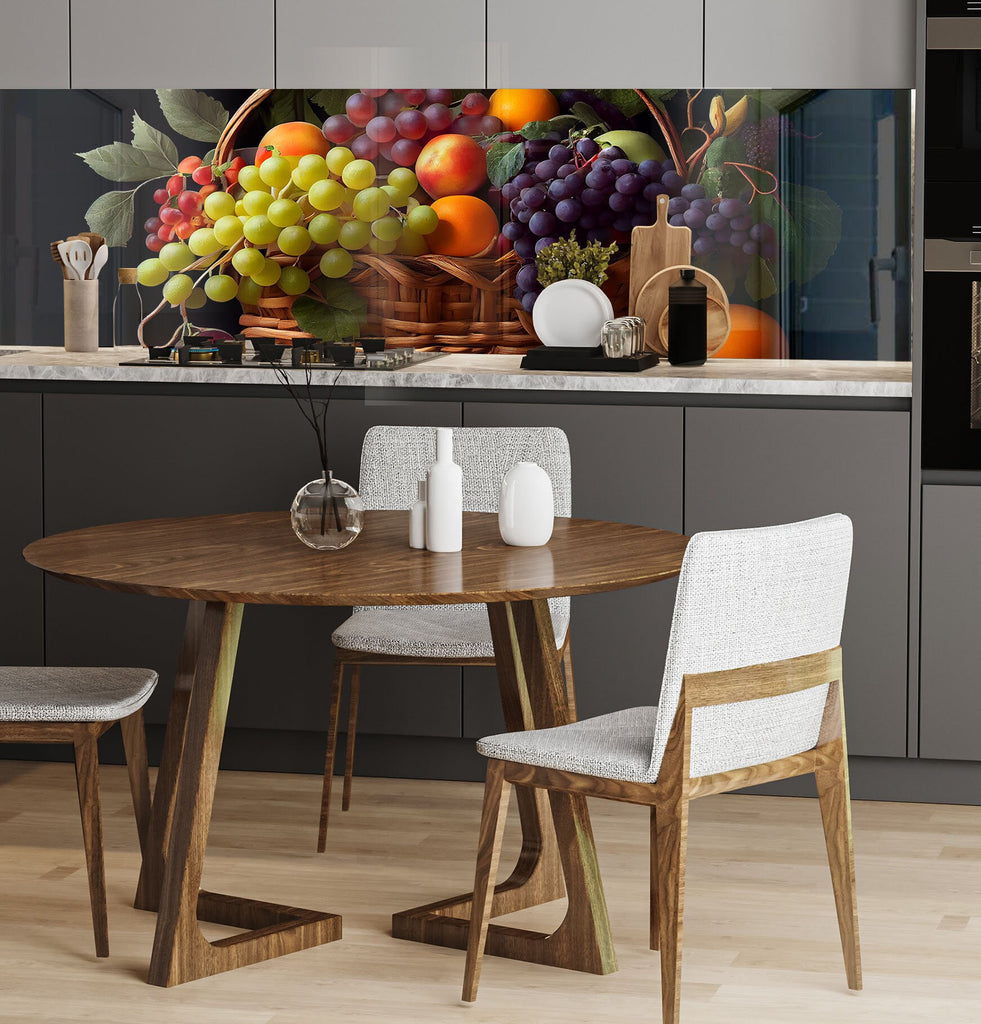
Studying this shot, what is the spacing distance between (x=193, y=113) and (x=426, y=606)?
1869 millimetres

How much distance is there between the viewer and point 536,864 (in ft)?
10.4

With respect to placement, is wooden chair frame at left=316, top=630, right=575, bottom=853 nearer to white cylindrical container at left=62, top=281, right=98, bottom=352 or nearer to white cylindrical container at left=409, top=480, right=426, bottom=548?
white cylindrical container at left=409, top=480, right=426, bottom=548

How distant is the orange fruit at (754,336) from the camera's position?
177 inches

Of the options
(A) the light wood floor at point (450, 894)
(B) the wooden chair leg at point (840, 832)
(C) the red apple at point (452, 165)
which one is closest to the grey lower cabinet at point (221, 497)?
(A) the light wood floor at point (450, 894)

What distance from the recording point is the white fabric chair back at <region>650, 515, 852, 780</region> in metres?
2.39

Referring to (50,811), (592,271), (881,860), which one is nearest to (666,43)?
(592,271)

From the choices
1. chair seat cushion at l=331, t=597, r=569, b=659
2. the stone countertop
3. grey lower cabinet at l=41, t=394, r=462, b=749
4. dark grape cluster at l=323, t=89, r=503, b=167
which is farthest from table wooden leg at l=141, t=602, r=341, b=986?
dark grape cluster at l=323, t=89, r=503, b=167

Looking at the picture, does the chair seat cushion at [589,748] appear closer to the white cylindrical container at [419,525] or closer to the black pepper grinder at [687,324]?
A: the white cylindrical container at [419,525]

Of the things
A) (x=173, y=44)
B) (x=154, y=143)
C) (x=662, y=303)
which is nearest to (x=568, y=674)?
(x=662, y=303)

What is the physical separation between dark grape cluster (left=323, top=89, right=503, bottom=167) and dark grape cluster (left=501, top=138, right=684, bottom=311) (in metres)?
0.17

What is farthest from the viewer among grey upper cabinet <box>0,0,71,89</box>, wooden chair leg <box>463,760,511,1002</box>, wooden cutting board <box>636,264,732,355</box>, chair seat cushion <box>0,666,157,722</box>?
wooden cutting board <box>636,264,732,355</box>

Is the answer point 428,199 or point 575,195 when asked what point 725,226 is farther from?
point 428,199

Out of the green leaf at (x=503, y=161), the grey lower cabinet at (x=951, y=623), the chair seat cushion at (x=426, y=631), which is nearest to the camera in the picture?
the chair seat cushion at (x=426, y=631)

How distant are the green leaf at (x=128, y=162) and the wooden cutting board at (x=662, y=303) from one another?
4.61ft
